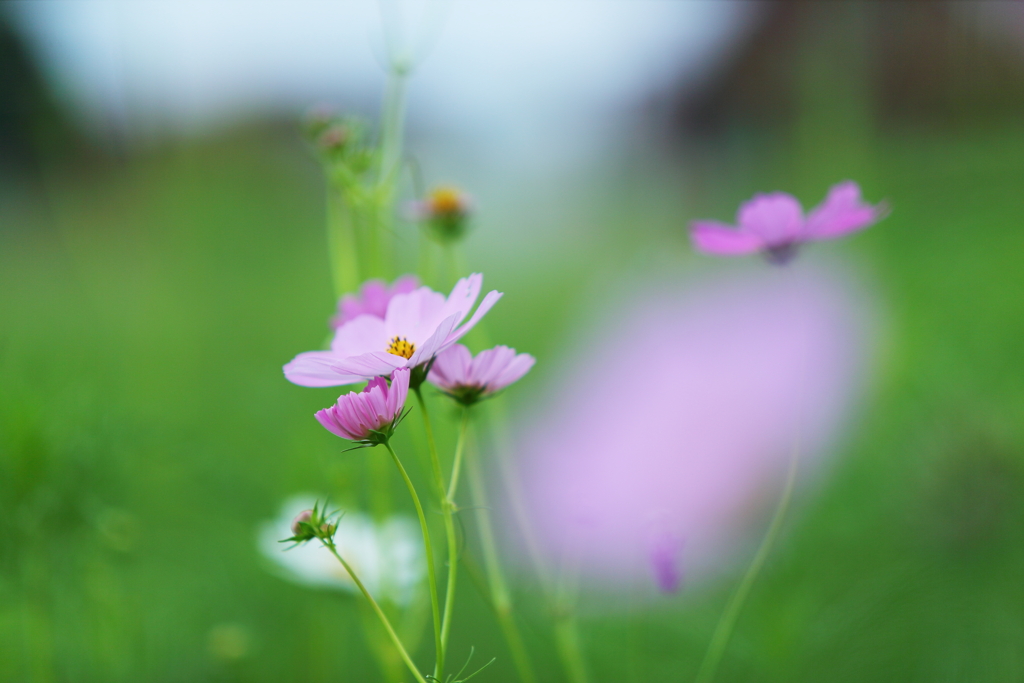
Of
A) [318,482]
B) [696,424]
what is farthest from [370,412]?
[696,424]

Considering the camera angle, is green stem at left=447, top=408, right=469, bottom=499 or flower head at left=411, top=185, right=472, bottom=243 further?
flower head at left=411, top=185, right=472, bottom=243

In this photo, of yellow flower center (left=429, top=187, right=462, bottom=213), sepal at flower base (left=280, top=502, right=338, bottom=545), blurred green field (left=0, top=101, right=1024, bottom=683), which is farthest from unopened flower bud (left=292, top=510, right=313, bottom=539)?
yellow flower center (left=429, top=187, right=462, bottom=213)

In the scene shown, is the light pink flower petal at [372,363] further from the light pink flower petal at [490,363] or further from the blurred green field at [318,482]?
the blurred green field at [318,482]

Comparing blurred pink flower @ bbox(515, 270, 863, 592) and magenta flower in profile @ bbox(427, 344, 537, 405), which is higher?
blurred pink flower @ bbox(515, 270, 863, 592)

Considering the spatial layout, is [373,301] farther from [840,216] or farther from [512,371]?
[840,216]

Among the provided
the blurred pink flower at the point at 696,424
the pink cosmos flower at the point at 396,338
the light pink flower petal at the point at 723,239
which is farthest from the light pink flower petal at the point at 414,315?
the blurred pink flower at the point at 696,424

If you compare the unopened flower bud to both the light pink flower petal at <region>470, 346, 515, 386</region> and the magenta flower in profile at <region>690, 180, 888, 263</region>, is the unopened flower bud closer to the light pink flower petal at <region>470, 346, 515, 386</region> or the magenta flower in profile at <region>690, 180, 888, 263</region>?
the light pink flower petal at <region>470, 346, 515, 386</region>
